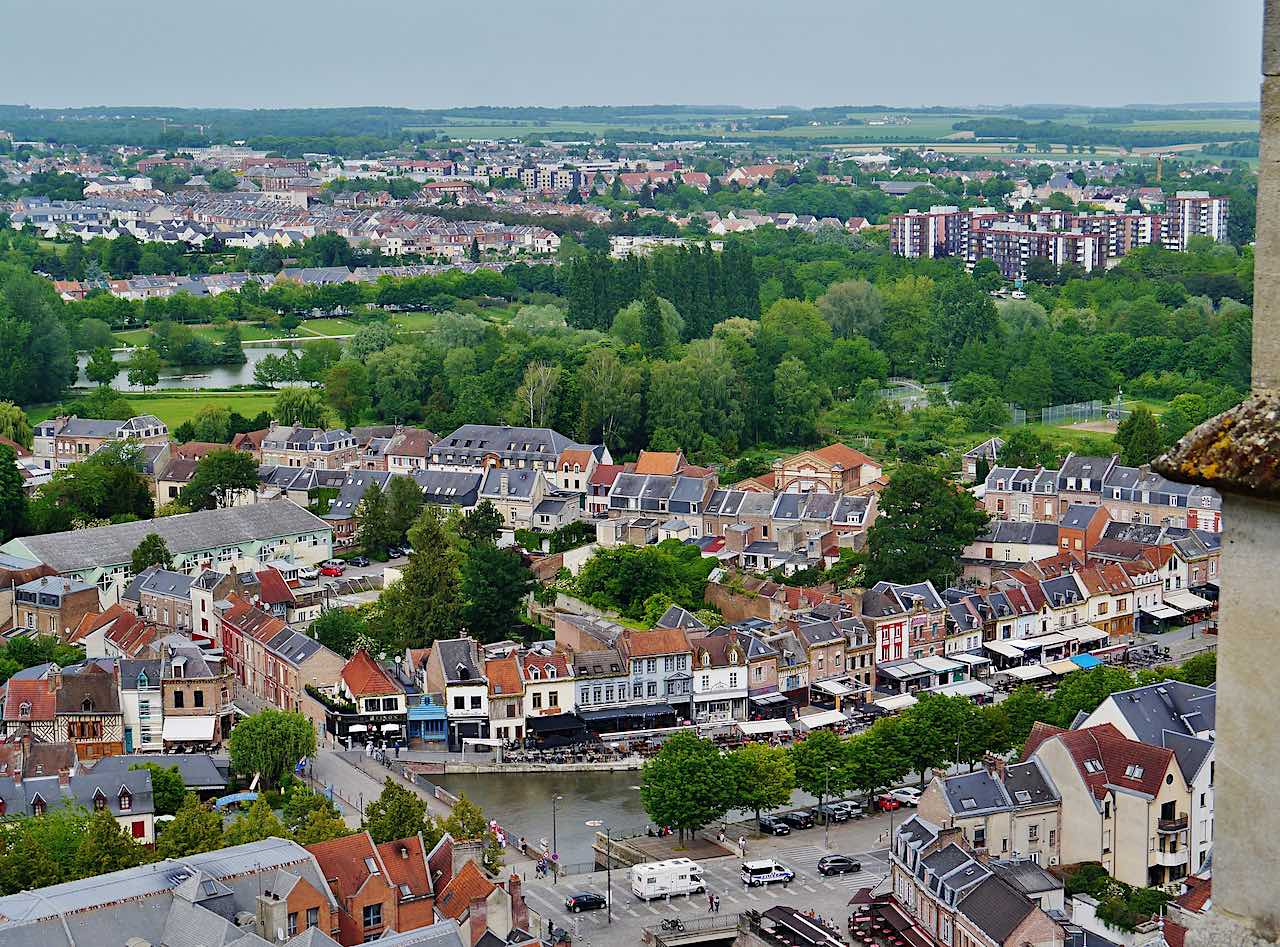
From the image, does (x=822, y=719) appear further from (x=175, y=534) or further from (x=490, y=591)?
(x=175, y=534)

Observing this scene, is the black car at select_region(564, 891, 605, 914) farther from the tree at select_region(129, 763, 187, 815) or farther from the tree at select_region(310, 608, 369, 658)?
the tree at select_region(310, 608, 369, 658)

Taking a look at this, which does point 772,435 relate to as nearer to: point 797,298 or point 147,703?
point 797,298

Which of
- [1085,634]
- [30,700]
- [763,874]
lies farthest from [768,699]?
[30,700]

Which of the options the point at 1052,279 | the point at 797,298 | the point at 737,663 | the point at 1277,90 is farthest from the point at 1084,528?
the point at 1052,279

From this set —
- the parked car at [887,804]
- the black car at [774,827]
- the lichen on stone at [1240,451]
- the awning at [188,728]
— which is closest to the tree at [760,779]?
the black car at [774,827]

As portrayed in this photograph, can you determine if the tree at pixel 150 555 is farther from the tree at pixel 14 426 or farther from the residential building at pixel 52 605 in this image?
the tree at pixel 14 426
